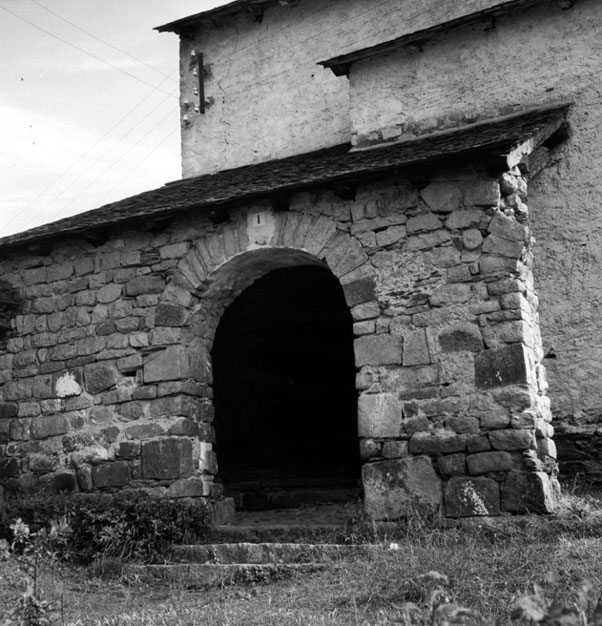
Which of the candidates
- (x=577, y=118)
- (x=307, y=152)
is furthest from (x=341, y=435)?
(x=577, y=118)

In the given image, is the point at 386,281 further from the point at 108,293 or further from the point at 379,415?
the point at 108,293

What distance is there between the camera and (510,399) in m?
6.81

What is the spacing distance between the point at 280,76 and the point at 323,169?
3.75 m

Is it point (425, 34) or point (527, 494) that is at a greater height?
point (425, 34)

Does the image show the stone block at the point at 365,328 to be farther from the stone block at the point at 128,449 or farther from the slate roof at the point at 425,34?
the slate roof at the point at 425,34

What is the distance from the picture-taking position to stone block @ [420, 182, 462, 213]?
23.9 ft

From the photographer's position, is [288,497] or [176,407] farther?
[288,497]

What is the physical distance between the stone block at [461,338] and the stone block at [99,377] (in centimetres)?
312

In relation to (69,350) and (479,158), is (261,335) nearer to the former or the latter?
(69,350)

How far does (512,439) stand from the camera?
6723 millimetres

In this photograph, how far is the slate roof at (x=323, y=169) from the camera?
7219 mm

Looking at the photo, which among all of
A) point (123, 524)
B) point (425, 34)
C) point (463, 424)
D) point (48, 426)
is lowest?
point (123, 524)

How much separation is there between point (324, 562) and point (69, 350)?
3635 mm

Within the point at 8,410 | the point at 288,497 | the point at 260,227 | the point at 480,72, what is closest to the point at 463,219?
the point at 260,227
